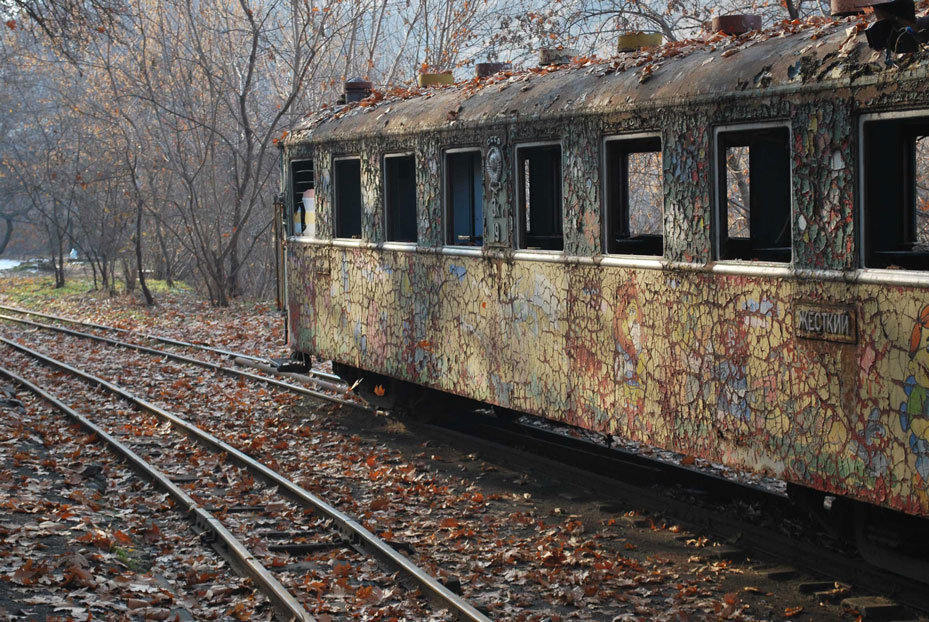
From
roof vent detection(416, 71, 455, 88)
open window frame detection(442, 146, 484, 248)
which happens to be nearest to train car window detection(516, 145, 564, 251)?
open window frame detection(442, 146, 484, 248)

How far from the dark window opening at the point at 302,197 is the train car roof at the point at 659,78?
1383mm

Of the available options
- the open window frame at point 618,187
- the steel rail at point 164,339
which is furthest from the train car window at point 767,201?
the steel rail at point 164,339

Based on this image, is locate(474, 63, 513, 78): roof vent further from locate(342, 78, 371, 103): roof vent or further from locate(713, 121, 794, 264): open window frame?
locate(713, 121, 794, 264): open window frame

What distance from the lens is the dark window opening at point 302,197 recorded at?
1245 centimetres

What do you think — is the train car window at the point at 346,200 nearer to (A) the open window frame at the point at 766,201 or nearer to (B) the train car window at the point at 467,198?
(B) the train car window at the point at 467,198

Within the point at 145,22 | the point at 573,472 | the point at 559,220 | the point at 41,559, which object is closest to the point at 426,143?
the point at 559,220

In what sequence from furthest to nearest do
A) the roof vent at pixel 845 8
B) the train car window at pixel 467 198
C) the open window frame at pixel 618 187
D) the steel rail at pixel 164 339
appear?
the steel rail at pixel 164 339, the train car window at pixel 467 198, the open window frame at pixel 618 187, the roof vent at pixel 845 8

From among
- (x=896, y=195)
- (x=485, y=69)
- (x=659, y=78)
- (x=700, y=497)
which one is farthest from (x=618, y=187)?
(x=485, y=69)

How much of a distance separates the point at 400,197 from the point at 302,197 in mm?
2260

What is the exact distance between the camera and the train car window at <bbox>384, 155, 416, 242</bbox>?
10.6 meters

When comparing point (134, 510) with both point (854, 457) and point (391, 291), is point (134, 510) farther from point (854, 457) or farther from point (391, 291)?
point (854, 457)

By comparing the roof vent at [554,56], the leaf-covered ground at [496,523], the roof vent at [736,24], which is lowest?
the leaf-covered ground at [496,523]

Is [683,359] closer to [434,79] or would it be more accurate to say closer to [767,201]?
[767,201]

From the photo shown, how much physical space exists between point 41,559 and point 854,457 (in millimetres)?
4840
